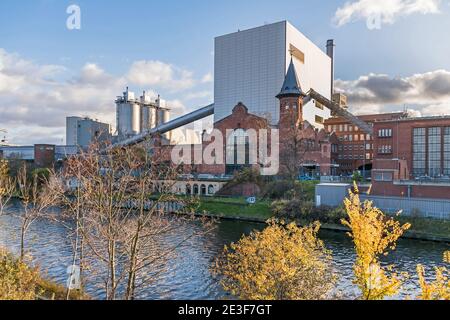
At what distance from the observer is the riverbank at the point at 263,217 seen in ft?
90.5

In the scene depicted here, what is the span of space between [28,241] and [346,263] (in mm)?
21489

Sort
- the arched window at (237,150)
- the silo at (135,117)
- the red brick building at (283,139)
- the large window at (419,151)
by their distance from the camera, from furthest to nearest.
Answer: the silo at (135,117) < the arched window at (237,150) < the red brick building at (283,139) < the large window at (419,151)

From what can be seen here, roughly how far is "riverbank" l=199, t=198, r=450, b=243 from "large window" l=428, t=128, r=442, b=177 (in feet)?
61.2

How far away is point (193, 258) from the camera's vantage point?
2197 cm

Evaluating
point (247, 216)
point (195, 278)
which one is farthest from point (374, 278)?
point (247, 216)

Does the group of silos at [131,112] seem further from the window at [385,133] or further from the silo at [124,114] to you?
the window at [385,133]

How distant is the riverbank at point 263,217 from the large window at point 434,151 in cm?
1866

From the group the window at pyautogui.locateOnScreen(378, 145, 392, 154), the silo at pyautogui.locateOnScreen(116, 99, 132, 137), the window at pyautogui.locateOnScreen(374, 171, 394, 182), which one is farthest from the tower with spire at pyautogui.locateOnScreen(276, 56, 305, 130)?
the silo at pyautogui.locateOnScreen(116, 99, 132, 137)

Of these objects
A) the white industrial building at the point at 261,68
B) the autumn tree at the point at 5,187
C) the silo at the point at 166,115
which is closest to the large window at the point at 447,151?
the white industrial building at the point at 261,68

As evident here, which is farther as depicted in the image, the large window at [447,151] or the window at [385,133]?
the window at [385,133]

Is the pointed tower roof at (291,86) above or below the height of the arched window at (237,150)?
above

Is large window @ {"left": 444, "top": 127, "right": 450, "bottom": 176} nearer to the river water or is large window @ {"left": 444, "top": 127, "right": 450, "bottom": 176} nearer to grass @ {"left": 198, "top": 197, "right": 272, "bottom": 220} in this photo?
the river water

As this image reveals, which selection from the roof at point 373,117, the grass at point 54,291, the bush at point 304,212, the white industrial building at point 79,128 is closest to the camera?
the grass at point 54,291

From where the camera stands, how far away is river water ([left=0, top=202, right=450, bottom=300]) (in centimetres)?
1658
